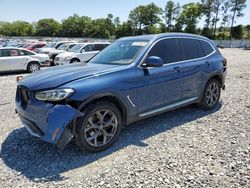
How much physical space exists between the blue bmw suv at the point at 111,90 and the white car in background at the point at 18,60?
908 centimetres

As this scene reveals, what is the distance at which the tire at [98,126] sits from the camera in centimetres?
349

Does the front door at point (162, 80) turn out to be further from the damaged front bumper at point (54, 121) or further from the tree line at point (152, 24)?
the tree line at point (152, 24)

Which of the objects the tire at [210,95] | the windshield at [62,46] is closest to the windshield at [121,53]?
the tire at [210,95]

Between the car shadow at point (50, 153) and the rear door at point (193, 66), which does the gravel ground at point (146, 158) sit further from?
the rear door at point (193, 66)

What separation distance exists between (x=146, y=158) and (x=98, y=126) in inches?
34.9

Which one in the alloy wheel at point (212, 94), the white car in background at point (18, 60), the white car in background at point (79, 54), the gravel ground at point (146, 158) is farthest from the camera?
the white car in background at point (79, 54)

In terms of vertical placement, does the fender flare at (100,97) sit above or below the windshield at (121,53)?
below

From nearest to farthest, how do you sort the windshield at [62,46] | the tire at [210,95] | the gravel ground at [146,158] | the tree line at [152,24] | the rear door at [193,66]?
the gravel ground at [146,158]
the rear door at [193,66]
the tire at [210,95]
the windshield at [62,46]
the tree line at [152,24]

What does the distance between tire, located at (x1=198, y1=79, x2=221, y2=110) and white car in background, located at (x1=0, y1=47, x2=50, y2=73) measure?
10139 millimetres

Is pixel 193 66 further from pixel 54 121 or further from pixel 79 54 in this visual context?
pixel 79 54

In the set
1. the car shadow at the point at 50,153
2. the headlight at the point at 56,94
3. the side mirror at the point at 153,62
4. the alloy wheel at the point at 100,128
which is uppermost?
the side mirror at the point at 153,62

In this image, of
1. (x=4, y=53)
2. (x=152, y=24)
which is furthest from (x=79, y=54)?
(x=152, y=24)

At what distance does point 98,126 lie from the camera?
3.71 m

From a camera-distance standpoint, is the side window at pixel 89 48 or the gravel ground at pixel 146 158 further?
the side window at pixel 89 48
